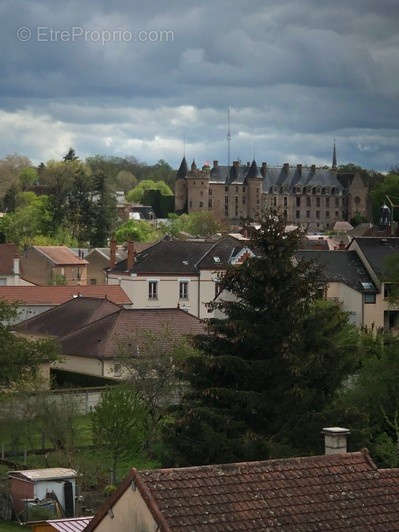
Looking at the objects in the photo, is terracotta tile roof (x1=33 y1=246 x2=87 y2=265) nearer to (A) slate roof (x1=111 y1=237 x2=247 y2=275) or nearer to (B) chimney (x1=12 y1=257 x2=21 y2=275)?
(B) chimney (x1=12 y1=257 x2=21 y2=275)

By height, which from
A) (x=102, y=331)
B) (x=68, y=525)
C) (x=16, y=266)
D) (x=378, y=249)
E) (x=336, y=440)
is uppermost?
(x=378, y=249)

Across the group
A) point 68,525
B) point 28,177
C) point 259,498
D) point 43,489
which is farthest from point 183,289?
point 28,177

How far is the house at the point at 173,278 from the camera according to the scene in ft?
242

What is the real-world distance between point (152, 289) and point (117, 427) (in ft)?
126

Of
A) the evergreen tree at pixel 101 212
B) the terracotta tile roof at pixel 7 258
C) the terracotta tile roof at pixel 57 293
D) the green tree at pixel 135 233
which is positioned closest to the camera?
the terracotta tile roof at pixel 57 293

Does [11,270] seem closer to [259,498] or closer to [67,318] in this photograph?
[67,318]

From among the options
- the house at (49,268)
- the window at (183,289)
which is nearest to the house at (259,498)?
the window at (183,289)

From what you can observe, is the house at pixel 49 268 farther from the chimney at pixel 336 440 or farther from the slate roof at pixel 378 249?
the chimney at pixel 336 440

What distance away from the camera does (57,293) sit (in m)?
71.6

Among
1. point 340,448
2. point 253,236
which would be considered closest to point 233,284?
point 253,236

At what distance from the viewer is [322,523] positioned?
16.6 meters

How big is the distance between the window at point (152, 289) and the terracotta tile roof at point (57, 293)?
159 cm

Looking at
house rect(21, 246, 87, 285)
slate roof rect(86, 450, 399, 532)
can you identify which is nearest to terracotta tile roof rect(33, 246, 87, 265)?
house rect(21, 246, 87, 285)

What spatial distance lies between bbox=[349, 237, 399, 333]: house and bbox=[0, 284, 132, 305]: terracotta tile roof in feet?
41.6
